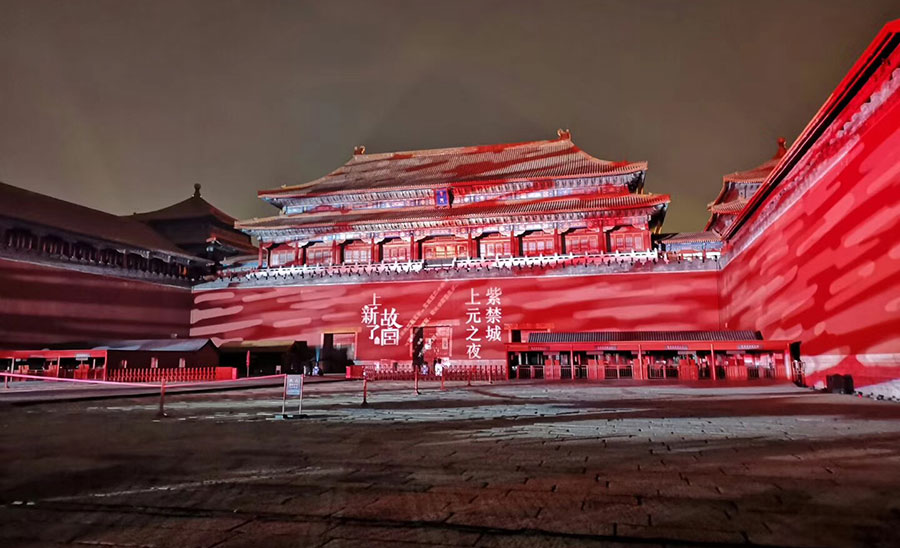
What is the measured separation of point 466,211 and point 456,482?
81.8 feet

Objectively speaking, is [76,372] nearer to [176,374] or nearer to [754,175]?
[176,374]

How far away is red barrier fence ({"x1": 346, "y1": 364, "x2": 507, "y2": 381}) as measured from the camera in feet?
74.5

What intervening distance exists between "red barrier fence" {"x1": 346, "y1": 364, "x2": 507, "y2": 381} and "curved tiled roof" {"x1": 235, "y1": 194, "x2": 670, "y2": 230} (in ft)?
25.3

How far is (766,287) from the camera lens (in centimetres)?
1786

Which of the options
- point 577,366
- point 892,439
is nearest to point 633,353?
point 577,366

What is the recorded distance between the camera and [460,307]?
27297 mm

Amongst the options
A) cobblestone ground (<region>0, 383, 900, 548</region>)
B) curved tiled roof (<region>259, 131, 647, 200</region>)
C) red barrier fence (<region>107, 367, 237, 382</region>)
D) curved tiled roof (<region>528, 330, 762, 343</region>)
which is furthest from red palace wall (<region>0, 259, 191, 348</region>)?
curved tiled roof (<region>528, 330, 762, 343</region>)

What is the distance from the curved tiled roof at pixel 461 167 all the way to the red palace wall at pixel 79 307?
8428 mm

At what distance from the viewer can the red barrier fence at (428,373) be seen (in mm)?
22719

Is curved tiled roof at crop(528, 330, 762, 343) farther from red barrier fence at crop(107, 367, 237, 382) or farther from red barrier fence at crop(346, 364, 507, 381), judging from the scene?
red barrier fence at crop(107, 367, 237, 382)

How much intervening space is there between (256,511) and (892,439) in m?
6.34

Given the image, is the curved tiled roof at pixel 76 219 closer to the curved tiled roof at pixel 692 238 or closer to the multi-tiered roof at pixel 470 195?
the multi-tiered roof at pixel 470 195

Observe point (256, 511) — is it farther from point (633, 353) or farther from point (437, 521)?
point (633, 353)

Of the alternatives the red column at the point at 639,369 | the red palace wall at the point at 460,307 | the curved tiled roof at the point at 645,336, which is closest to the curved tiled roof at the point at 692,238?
the red palace wall at the point at 460,307
